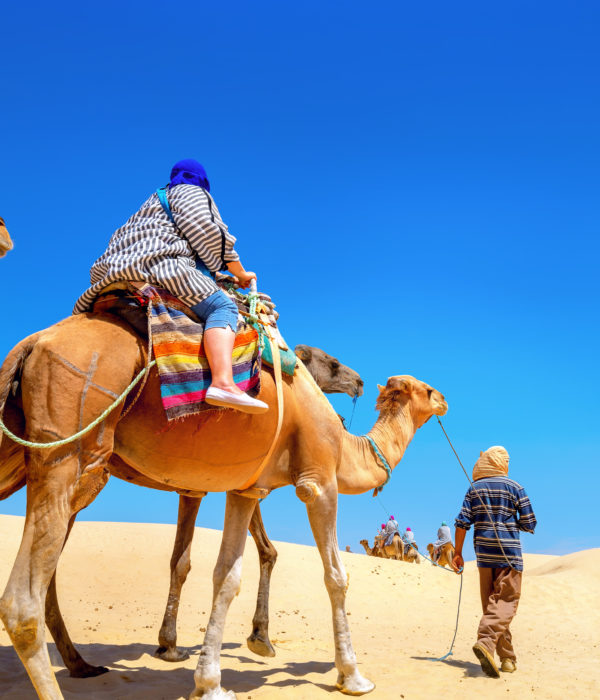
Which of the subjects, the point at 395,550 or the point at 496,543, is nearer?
the point at 496,543

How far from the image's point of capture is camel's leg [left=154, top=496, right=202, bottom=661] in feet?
23.8

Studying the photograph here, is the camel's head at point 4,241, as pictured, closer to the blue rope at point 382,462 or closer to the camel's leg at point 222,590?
the camel's leg at point 222,590

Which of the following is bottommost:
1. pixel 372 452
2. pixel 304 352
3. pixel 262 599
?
pixel 262 599

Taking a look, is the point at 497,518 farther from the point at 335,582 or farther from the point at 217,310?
the point at 217,310

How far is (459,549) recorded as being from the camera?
27.3ft

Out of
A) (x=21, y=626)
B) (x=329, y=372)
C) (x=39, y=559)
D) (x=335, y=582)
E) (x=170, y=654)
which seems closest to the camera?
(x=21, y=626)

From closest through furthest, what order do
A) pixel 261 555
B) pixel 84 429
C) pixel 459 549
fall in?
pixel 84 429 → pixel 459 549 → pixel 261 555

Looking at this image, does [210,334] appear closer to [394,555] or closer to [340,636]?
[340,636]

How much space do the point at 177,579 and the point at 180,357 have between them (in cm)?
389

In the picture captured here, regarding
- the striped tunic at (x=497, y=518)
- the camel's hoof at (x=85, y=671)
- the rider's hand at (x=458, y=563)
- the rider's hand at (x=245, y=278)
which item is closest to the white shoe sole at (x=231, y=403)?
the rider's hand at (x=245, y=278)

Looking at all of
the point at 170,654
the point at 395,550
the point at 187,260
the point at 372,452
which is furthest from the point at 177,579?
the point at 395,550

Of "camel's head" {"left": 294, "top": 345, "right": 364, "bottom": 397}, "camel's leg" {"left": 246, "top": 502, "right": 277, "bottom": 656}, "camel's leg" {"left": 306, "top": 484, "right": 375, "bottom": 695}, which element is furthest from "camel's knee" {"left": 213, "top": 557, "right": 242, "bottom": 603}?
"camel's head" {"left": 294, "top": 345, "right": 364, "bottom": 397}

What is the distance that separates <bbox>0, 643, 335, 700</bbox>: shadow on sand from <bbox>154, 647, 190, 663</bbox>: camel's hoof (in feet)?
0.37

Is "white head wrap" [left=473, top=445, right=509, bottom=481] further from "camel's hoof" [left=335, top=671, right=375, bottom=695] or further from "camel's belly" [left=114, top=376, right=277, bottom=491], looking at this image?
"camel's belly" [left=114, top=376, right=277, bottom=491]
